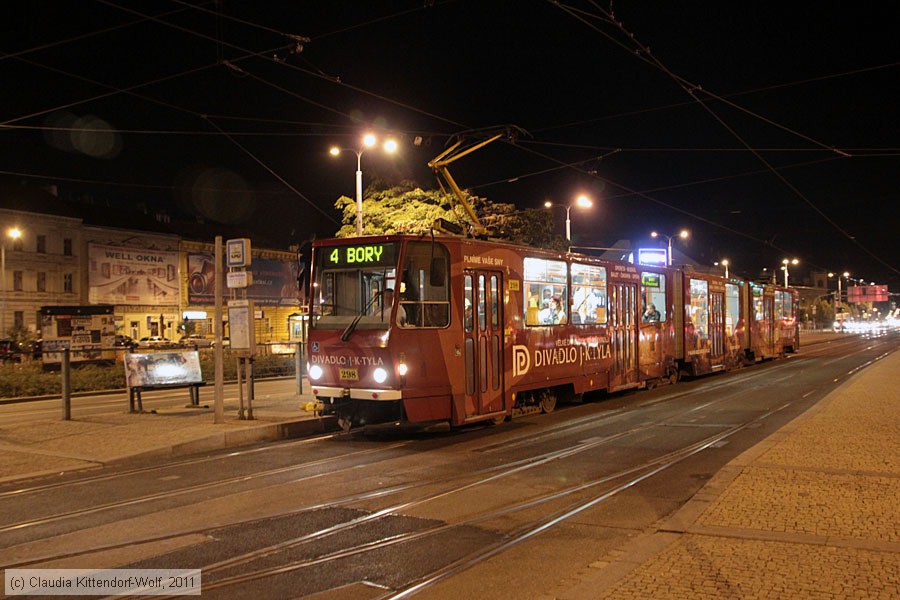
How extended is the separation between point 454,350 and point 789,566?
24.9ft

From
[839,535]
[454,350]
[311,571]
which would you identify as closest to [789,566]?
[839,535]

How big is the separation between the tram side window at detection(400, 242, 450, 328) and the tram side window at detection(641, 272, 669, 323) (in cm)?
893

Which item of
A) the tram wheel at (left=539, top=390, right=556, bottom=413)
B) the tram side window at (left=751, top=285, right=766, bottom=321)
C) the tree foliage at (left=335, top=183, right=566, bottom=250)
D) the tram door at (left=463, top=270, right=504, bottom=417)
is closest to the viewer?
the tram door at (left=463, top=270, right=504, bottom=417)

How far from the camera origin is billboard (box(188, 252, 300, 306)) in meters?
59.2

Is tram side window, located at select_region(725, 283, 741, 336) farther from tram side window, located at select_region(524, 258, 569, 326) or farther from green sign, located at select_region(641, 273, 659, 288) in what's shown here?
tram side window, located at select_region(524, 258, 569, 326)

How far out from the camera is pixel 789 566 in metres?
5.48

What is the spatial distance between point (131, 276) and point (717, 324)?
4322 centimetres

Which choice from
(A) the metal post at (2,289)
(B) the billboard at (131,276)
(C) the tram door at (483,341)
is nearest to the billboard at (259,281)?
(B) the billboard at (131,276)

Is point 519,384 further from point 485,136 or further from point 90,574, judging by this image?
point 90,574

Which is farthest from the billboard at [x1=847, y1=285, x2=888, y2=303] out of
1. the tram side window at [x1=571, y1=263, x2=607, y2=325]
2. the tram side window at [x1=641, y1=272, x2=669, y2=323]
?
the tram side window at [x1=571, y1=263, x2=607, y2=325]

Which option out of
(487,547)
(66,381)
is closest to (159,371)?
(66,381)

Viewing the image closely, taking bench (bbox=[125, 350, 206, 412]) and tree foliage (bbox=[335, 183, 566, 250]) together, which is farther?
tree foliage (bbox=[335, 183, 566, 250])

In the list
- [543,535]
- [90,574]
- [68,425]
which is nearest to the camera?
[90,574]

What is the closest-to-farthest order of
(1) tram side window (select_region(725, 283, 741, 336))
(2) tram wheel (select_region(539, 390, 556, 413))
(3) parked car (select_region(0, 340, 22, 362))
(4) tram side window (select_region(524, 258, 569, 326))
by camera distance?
(4) tram side window (select_region(524, 258, 569, 326)), (2) tram wheel (select_region(539, 390, 556, 413)), (1) tram side window (select_region(725, 283, 741, 336)), (3) parked car (select_region(0, 340, 22, 362))
